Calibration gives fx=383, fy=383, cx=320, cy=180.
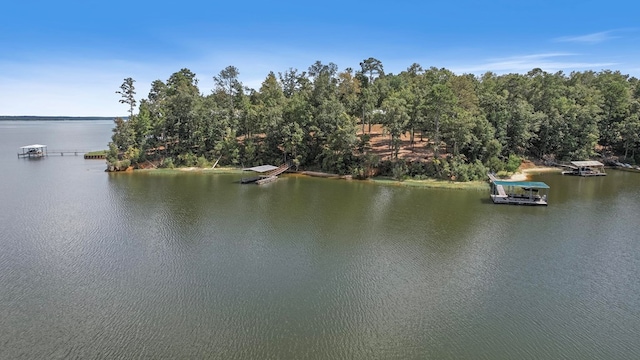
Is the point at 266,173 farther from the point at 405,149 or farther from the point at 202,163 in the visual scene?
the point at 405,149

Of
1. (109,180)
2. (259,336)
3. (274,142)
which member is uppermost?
(274,142)

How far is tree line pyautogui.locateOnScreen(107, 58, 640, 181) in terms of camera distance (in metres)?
56.4

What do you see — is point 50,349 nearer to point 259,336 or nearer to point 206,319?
point 206,319

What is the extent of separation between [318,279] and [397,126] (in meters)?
36.2

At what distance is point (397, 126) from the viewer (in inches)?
2172

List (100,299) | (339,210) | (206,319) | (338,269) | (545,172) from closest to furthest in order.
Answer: (206,319) < (100,299) < (338,269) < (339,210) < (545,172)

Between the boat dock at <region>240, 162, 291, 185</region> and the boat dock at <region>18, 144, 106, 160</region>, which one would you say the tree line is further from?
the boat dock at <region>18, 144, 106, 160</region>

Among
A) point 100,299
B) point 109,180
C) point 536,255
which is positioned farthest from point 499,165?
point 109,180

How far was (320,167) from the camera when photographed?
63.7m

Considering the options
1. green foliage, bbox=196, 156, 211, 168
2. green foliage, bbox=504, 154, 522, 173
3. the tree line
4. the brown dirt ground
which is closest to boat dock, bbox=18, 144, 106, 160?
the tree line

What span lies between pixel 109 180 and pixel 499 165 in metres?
56.6

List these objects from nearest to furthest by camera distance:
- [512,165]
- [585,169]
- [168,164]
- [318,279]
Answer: [318,279], [512,165], [585,169], [168,164]

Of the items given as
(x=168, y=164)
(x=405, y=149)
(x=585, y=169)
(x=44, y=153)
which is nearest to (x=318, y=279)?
(x=405, y=149)

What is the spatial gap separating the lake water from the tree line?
1657 centimetres
